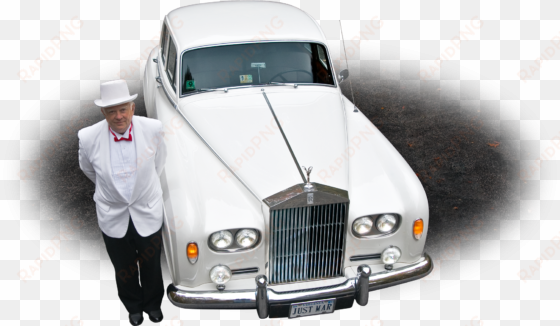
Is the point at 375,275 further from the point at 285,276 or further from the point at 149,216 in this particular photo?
the point at 149,216

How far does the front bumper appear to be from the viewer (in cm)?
522

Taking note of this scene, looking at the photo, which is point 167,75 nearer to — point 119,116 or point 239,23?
point 239,23

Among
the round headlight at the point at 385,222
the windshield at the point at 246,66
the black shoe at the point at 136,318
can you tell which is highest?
the windshield at the point at 246,66

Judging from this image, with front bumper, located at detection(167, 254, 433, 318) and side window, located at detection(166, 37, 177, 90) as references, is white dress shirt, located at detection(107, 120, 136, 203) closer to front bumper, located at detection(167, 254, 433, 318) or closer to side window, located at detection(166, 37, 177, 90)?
front bumper, located at detection(167, 254, 433, 318)

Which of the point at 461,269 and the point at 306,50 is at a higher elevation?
the point at 306,50

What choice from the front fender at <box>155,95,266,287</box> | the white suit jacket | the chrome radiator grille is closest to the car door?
the front fender at <box>155,95,266,287</box>

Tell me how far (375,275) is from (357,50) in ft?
24.5

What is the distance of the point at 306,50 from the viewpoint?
7094 millimetres

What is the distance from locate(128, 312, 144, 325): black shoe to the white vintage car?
55cm

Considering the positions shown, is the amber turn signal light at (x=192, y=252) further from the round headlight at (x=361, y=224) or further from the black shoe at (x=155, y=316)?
the round headlight at (x=361, y=224)

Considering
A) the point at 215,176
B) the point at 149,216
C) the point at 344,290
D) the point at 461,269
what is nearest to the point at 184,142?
the point at 215,176

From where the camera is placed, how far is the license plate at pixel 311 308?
5.27 meters

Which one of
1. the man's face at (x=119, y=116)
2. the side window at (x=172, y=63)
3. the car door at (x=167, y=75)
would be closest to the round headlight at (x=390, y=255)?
the man's face at (x=119, y=116)

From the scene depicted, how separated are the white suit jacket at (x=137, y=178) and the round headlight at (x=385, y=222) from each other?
6.50ft
